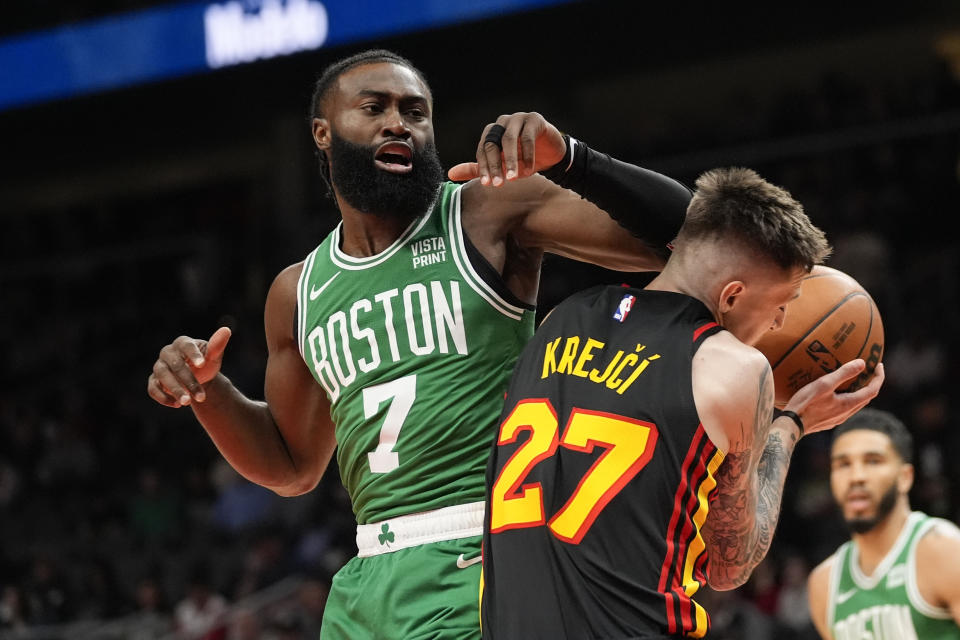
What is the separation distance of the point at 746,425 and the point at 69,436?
486 inches

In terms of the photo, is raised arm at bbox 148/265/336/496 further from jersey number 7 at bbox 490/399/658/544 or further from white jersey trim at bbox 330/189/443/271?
→ jersey number 7 at bbox 490/399/658/544

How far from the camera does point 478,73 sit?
507 inches

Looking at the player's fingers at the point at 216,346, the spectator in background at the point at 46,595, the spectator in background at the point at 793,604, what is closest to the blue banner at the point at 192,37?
the spectator in background at the point at 46,595

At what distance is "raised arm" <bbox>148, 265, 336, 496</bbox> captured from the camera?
3791 millimetres

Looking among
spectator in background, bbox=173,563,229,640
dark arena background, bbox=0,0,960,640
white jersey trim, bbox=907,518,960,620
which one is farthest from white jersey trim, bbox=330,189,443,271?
spectator in background, bbox=173,563,229,640

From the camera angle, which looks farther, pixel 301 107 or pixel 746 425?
pixel 301 107

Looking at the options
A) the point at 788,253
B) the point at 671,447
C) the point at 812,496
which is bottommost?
the point at 812,496

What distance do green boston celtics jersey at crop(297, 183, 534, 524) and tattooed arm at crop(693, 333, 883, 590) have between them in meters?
0.65

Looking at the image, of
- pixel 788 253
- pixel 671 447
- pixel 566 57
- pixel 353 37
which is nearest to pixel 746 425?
pixel 671 447

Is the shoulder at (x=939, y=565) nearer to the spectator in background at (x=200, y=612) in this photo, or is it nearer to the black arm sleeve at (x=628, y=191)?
the black arm sleeve at (x=628, y=191)

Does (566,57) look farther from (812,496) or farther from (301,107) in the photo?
(812,496)

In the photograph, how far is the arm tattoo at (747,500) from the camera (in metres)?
2.87

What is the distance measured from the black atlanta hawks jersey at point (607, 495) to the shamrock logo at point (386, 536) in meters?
0.49

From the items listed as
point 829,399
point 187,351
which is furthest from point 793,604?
point 187,351
